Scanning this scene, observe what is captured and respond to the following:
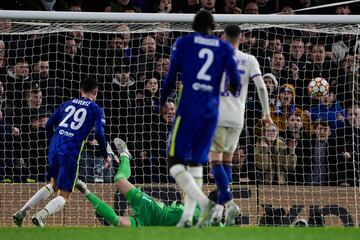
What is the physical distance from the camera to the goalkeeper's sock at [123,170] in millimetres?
12365

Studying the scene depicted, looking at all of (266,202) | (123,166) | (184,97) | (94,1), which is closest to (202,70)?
(184,97)

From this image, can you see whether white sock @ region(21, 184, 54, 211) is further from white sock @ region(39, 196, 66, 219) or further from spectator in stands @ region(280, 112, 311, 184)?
spectator in stands @ region(280, 112, 311, 184)

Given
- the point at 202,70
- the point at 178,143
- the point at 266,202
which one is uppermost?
the point at 202,70

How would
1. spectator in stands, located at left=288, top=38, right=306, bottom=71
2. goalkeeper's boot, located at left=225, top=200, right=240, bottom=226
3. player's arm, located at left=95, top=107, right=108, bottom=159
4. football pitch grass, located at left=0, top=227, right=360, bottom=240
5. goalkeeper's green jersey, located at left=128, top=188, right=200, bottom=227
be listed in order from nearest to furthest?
football pitch grass, located at left=0, top=227, right=360, bottom=240
goalkeeper's boot, located at left=225, top=200, right=240, bottom=226
goalkeeper's green jersey, located at left=128, top=188, right=200, bottom=227
player's arm, located at left=95, top=107, right=108, bottom=159
spectator in stands, located at left=288, top=38, right=306, bottom=71

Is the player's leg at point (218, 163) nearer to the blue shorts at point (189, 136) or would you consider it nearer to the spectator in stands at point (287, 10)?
the blue shorts at point (189, 136)

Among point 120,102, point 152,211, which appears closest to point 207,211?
A: point 152,211

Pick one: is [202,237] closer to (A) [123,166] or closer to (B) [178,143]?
(B) [178,143]

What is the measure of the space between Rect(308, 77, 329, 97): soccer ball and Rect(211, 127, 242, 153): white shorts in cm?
376

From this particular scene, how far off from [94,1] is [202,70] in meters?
7.90

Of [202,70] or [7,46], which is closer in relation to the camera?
[202,70]

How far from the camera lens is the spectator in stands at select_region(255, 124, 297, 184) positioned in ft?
47.4

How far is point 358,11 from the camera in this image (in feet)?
56.3

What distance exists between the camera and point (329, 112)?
48.3 feet

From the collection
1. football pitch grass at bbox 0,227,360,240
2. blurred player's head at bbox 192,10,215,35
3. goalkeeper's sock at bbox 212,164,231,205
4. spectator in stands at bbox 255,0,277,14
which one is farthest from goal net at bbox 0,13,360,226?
blurred player's head at bbox 192,10,215,35
